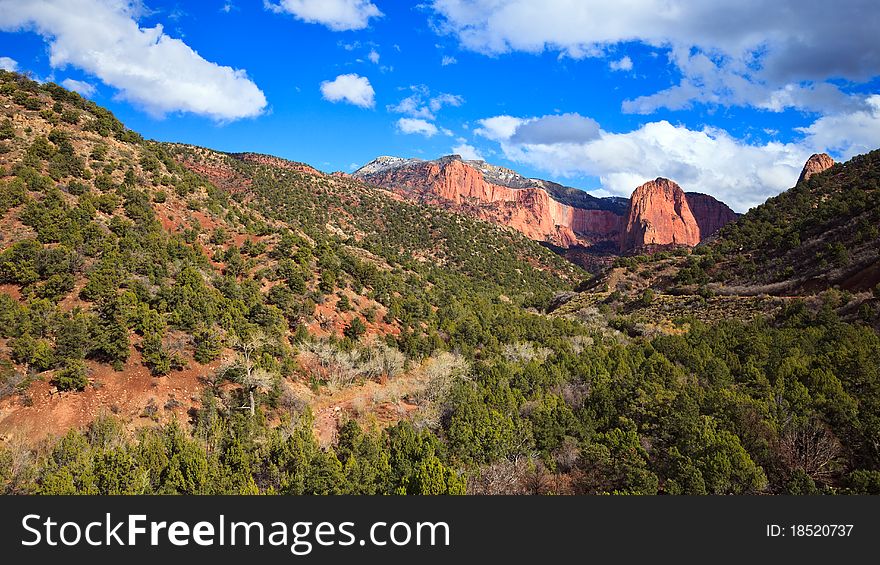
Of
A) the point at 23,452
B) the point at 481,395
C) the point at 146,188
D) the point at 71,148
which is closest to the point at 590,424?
the point at 481,395

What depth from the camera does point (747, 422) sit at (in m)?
21.6

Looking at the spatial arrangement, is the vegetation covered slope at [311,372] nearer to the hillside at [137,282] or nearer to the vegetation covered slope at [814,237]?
the hillside at [137,282]

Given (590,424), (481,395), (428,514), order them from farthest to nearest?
(481,395) → (590,424) → (428,514)

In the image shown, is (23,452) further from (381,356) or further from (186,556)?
(381,356)

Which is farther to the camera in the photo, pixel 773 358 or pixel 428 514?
pixel 773 358

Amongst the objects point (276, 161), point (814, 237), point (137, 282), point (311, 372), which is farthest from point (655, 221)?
point (137, 282)

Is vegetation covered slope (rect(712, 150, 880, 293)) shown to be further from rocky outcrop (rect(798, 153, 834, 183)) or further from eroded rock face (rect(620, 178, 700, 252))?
eroded rock face (rect(620, 178, 700, 252))

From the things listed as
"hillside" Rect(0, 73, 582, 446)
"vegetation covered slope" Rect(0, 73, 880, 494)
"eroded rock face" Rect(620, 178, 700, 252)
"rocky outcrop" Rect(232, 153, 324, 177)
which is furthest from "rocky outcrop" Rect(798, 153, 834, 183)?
"rocky outcrop" Rect(232, 153, 324, 177)

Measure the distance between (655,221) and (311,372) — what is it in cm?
19178

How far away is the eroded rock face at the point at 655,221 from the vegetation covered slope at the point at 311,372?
504 feet

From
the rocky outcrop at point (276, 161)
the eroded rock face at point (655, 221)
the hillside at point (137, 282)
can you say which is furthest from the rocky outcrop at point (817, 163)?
the rocky outcrop at point (276, 161)

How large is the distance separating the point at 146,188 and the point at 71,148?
6112 millimetres

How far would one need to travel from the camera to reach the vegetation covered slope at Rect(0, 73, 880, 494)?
1794 cm

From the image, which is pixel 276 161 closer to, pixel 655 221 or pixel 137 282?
pixel 137 282
